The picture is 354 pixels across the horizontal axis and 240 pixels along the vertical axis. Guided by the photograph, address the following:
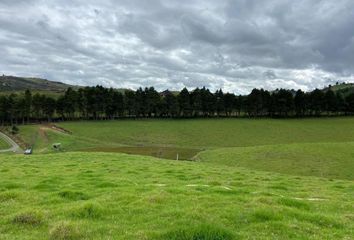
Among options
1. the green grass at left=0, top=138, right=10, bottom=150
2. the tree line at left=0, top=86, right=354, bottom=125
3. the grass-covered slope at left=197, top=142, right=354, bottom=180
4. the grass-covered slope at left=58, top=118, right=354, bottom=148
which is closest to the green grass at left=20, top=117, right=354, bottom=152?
the grass-covered slope at left=58, top=118, right=354, bottom=148

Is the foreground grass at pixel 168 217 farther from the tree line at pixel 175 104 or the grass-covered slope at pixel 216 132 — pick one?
the tree line at pixel 175 104

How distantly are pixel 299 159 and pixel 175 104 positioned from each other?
107649 millimetres

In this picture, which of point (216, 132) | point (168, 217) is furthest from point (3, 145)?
point (168, 217)

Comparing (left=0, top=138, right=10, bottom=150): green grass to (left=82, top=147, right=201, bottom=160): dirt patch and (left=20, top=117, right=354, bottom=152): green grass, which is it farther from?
(left=82, top=147, right=201, bottom=160): dirt patch

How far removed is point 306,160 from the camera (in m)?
51.2

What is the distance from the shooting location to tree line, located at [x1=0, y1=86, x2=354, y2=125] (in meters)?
155

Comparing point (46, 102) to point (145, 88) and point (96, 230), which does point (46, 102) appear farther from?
point (96, 230)

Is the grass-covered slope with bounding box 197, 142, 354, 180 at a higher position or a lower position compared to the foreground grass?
lower

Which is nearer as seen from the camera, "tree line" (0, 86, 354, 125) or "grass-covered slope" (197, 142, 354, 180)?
"grass-covered slope" (197, 142, 354, 180)

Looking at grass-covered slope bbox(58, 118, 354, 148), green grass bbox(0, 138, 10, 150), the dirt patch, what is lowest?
green grass bbox(0, 138, 10, 150)

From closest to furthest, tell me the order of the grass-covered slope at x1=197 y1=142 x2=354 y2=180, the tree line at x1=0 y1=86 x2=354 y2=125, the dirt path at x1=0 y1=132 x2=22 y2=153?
the grass-covered slope at x1=197 y1=142 x2=354 y2=180, the dirt path at x1=0 y1=132 x2=22 y2=153, the tree line at x1=0 y1=86 x2=354 y2=125

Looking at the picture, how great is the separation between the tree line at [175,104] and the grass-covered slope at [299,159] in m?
96.8

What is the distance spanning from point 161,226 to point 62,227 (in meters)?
2.84

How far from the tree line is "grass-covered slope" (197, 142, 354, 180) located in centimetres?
9676
